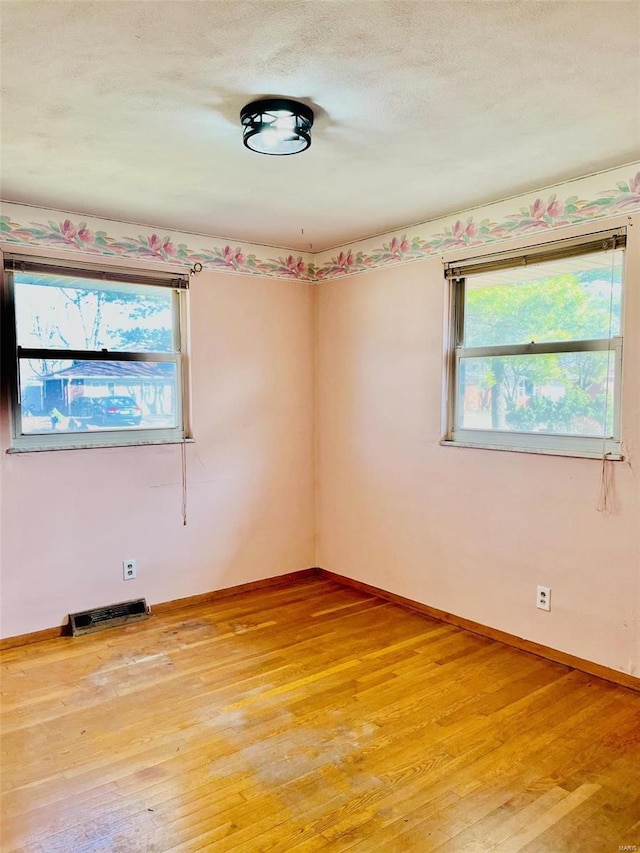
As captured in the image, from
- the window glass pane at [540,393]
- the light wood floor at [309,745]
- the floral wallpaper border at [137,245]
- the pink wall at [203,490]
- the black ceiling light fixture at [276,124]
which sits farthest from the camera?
the pink wall at [203,490]

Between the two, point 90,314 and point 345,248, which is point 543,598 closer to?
point 345,248

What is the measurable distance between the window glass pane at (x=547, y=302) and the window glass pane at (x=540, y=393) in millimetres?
121

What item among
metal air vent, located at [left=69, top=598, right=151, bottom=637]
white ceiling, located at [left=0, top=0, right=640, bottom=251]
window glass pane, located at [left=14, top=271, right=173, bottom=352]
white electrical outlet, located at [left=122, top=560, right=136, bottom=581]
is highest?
white ceiling, located at [left=0, top=0, right=640, bottom=251]

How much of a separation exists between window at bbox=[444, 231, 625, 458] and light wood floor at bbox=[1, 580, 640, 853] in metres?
1.22

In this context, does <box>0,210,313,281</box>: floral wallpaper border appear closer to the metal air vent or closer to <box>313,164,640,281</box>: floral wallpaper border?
<box>313,164,640,281</box>: floral wallpaper border

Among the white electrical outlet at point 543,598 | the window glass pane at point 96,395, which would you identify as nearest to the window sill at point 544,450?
the white electrical outlet at point 543,598

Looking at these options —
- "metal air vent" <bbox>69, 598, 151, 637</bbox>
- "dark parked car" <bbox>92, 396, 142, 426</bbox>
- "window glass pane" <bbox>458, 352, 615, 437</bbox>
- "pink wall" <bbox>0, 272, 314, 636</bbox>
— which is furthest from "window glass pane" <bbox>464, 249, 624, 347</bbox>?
"metal air vent" <bbox>69, 598, 151, 637</bbox>

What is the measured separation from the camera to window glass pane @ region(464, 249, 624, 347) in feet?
9.28

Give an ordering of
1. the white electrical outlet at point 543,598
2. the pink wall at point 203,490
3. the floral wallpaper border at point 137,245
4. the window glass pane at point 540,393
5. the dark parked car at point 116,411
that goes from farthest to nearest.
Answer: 1. the dark parked car at point 116,411
2. the pink wall at point 203,490
3. the floral wallpaper border at point 137,245
4. the white electrical outlet at point 543,598
5. the window glass pane at point 540,393

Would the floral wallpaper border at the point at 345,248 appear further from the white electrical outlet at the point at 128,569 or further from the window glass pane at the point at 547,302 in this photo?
the white electrical outlet at the point at 128,569

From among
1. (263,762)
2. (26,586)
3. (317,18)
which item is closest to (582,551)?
(263,762)

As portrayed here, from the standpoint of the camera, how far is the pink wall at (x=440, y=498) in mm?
2799

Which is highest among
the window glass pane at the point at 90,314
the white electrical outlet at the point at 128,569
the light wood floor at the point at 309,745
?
the window glass pane at the point at 90,314

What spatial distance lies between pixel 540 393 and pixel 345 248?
1.81 meters
